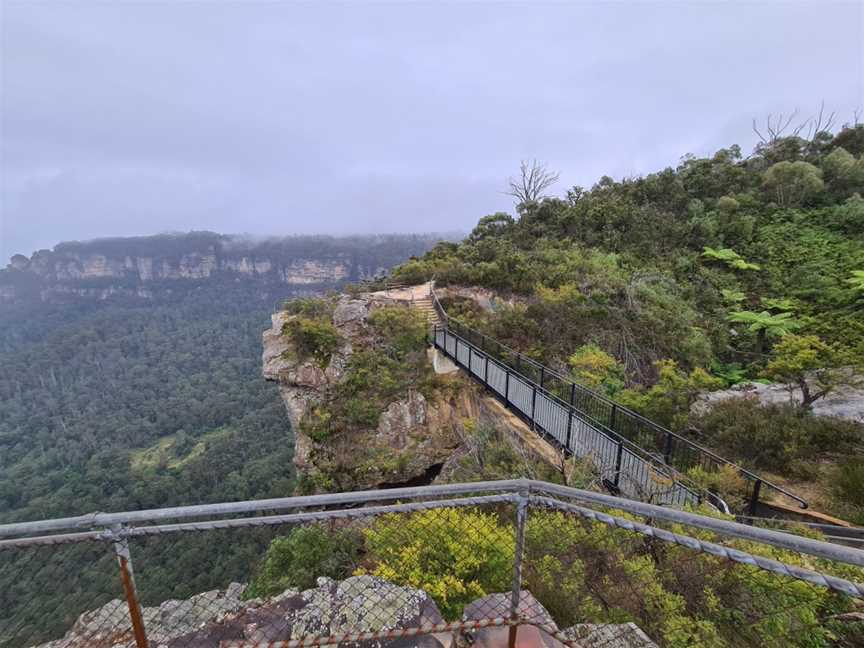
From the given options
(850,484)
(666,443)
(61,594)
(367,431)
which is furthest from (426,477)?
(850,484)

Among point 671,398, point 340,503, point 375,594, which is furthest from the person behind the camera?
point 671,398

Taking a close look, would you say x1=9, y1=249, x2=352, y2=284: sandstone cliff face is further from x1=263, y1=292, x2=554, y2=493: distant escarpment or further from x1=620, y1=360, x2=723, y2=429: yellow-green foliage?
x1=620, y1=360, x2=723, y2=429: yellow-green foliage

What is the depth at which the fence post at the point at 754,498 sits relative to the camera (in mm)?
4770

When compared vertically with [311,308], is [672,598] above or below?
below

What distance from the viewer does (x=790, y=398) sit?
271 inches

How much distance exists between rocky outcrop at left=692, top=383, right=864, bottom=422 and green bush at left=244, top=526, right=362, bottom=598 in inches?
277

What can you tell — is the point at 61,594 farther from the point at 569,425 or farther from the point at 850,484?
the point at 850,484

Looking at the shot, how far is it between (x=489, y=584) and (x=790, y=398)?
23.2 ft

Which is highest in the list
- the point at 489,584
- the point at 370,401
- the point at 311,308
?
the point at 311,308

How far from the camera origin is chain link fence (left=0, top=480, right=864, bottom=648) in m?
1.76

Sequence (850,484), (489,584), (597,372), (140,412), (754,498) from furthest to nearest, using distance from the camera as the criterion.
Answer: (140,412)
(597,372)
(850,484)
(754,498)
(489,584)

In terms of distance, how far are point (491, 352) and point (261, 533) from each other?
14.2 metres

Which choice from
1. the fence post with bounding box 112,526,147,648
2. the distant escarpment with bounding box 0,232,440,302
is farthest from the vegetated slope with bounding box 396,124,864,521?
the distant escarpment with bounding box 0,232,440,302

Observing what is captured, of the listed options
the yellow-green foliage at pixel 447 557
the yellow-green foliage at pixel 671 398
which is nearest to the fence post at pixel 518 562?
the yellow-green foliage at pixel 447 557
